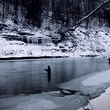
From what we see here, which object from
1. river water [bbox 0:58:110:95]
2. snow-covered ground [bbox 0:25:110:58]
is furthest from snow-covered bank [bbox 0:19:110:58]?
river water [bbox 0:58:110:95]

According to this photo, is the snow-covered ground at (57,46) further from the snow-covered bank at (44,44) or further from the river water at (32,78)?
the river water at (32,78)

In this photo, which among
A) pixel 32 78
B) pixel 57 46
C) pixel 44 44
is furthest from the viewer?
pixel 57 46

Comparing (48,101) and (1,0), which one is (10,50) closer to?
(1,0)

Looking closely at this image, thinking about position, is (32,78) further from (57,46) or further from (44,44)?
(57,46)

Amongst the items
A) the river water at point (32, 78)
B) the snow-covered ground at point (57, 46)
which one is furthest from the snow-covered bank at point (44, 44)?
the river water at point (32, 78)

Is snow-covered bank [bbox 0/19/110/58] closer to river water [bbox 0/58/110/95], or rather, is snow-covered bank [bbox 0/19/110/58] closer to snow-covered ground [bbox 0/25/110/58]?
snow-covered ground [bbox 0/25/110/58]

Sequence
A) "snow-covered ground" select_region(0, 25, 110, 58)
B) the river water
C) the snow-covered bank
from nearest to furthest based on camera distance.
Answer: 1. the river water
2. "snow-covered ground" select_region(0, 25, 110, 58)
3. the snow-covered bank

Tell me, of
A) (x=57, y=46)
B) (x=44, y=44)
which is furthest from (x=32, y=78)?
(x=57, y=46)

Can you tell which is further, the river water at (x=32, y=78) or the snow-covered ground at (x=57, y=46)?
the snow-covered ground at (x=57, y=46)

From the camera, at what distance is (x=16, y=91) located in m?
12.9

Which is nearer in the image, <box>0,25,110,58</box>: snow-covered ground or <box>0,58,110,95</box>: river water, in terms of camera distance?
<box>0,58,110,95</box>: river water

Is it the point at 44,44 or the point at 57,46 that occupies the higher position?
the point at 44,44

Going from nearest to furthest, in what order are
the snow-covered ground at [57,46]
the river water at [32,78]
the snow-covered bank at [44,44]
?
the river water at [32,78]
the snow-covered ground at [57,46]
the snow-covered bank at [44,44]

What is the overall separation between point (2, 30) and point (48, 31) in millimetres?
13450
